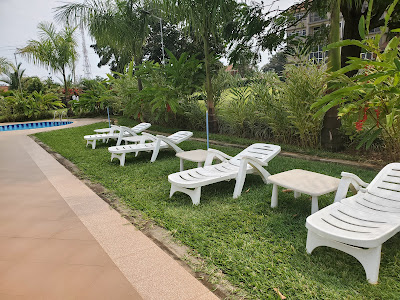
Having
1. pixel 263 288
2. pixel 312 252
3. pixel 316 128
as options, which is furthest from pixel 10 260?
pixel 316 128

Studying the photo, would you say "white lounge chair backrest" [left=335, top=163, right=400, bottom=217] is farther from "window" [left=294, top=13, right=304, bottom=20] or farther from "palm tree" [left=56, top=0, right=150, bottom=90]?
"palm tree" [left=56, top=0, right=150, bottom=90]

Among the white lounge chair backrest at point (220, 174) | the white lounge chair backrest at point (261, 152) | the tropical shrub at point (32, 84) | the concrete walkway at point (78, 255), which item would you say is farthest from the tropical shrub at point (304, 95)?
the tropical shrub at point (32, 84)

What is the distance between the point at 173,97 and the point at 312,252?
8.04m

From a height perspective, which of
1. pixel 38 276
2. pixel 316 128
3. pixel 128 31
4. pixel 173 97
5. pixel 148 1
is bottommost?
pixel 38 276

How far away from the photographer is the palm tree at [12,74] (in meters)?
23.9

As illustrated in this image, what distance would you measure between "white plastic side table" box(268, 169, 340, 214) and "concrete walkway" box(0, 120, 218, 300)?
157 cm

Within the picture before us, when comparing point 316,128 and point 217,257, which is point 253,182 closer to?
point 217,257

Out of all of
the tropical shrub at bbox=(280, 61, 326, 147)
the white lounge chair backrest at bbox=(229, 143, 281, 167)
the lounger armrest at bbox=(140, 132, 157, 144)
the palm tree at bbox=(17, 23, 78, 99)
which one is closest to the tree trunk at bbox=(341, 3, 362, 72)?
the tropical shrub at bbox=(280, 61, 326, 147)

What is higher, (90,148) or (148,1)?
(148,1)

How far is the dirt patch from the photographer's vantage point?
7.03 ft

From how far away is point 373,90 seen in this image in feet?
10.5

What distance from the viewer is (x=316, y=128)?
6.55 meters

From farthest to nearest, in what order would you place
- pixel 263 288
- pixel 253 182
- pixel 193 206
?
pixel 253 182 → pixel 193 206 → pixel 263 288

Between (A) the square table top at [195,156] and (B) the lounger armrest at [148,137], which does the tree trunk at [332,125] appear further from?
(B) the lounger armrest at [148,137]
